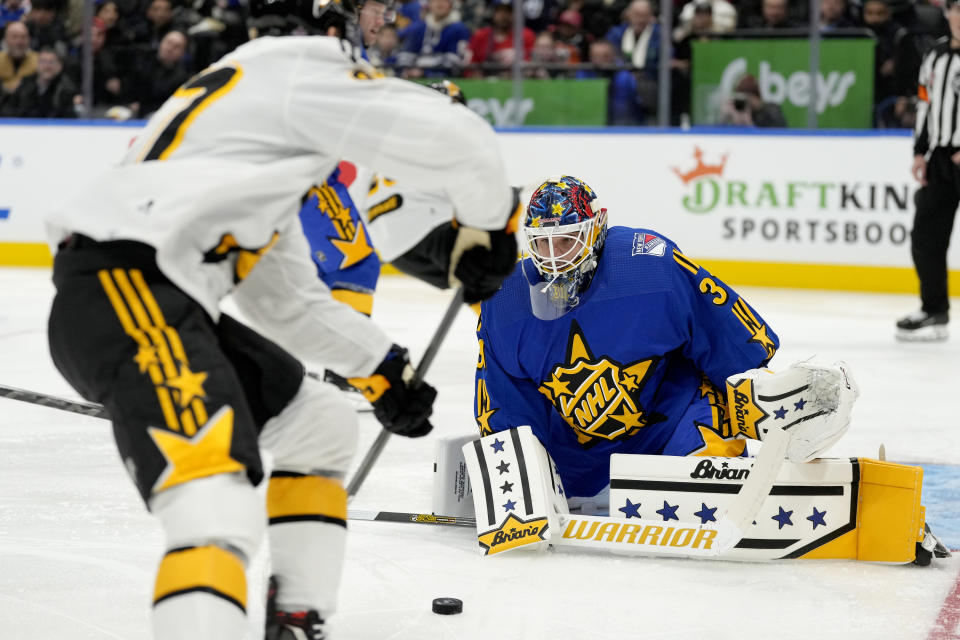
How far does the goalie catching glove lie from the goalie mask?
906mm

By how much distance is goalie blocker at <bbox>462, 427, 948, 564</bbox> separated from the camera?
2.76 meters

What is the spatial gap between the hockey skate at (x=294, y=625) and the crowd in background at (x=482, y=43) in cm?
570

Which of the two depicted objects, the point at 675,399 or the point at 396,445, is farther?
the point at 396,445

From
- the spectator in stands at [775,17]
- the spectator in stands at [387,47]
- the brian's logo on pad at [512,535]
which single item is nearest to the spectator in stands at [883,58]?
the spectator in stands at [775,17]

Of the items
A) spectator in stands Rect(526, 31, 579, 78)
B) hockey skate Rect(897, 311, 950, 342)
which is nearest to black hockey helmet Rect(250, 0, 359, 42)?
hockey skate Rect(897, 311, 950, 342)

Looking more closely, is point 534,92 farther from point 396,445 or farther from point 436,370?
point 396,445

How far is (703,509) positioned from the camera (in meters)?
2.83

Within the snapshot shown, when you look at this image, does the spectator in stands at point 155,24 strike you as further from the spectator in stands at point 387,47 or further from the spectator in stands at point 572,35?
the spectator in stands at point 572,35

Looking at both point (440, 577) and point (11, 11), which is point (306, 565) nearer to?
point (440, 577)

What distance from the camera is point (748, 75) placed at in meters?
7.32

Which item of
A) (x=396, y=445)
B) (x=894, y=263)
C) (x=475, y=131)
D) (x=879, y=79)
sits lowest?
(x=894, y=263)

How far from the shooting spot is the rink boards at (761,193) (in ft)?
23.4

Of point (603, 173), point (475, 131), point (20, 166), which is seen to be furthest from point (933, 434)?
point (20, 166)

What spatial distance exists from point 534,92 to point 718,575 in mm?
5313
